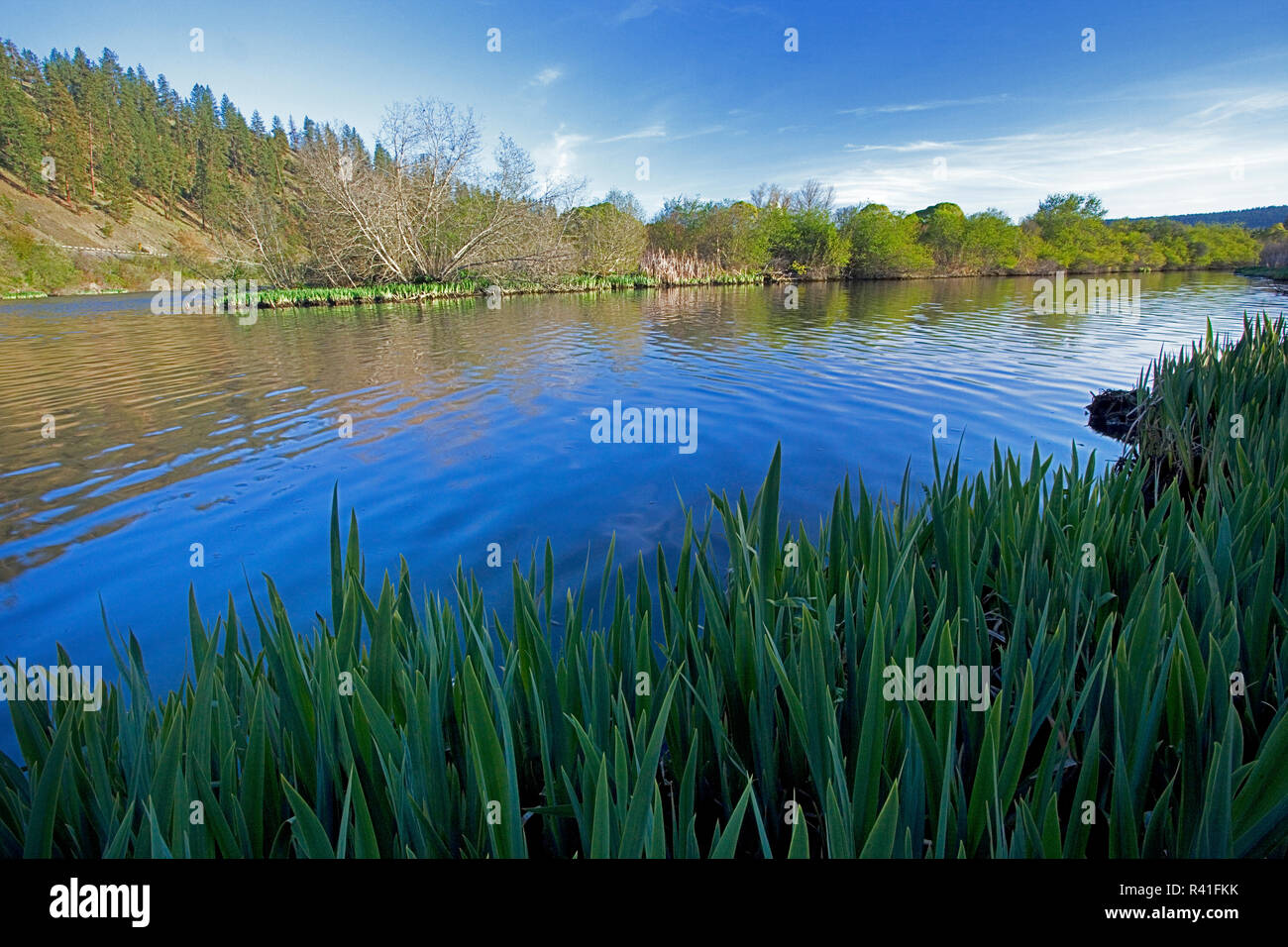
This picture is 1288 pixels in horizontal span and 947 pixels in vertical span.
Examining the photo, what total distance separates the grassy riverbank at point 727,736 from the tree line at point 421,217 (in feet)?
110

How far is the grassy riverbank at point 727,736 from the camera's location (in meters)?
0.83

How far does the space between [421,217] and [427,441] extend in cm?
3123

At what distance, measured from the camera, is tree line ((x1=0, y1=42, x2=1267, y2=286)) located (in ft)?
108

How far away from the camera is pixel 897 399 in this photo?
27.2 ft

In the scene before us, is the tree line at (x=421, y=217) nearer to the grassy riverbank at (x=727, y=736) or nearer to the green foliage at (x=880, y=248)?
the green foliage at (x=880, y=248)

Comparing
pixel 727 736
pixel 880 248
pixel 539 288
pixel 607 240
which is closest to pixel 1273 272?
pixel 880 248

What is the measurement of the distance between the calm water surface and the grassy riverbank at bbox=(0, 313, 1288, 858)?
1.72 meters

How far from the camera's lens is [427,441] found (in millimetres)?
6883

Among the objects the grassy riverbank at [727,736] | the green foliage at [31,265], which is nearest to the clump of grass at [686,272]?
the green foliage at [31,265]

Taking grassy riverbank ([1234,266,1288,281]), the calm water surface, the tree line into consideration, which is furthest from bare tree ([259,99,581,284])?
grassy riverbank ([1234,266,1288,281])

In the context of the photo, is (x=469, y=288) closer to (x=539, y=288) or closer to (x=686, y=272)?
(x=539, y=288)

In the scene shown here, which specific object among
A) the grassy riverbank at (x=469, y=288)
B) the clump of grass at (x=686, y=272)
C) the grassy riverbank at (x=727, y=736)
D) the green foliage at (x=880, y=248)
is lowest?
the grassy riverbank at (x=727, y=736)

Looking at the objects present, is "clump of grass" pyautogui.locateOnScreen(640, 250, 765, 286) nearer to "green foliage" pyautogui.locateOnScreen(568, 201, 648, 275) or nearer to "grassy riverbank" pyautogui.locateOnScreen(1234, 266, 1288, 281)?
"green foliage" pyautogui.locateOnScreen(568, 201, 648, 275)
